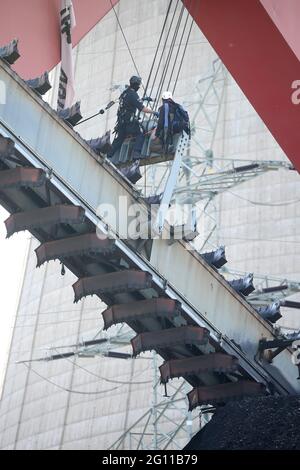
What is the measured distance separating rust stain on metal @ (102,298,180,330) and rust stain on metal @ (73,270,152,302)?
0.42m

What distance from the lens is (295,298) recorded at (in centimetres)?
3012

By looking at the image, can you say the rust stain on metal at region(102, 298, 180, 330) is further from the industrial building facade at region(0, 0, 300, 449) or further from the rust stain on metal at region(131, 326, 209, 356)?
the industrial building facade at region(0, 0, 300, 449)

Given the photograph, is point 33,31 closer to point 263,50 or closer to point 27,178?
point 263,50

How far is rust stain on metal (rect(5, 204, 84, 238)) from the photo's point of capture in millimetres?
12875

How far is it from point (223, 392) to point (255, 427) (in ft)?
9.68

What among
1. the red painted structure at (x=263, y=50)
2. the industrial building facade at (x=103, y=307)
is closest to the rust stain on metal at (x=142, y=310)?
the red painted structure at (x=263, y=50)

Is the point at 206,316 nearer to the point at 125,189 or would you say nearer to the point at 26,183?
the point at 125,189

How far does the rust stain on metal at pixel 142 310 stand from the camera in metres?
13.8

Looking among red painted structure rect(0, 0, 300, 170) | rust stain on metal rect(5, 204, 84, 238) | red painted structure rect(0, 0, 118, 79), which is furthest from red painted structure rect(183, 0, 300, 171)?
rust stain on metal rect(5, 204, 84, 238)

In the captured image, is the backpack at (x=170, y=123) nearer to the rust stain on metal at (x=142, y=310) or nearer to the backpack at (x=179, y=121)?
the backpack at (x=179, y=121)

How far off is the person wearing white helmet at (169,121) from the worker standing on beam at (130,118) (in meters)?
0.38

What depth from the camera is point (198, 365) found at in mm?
14875

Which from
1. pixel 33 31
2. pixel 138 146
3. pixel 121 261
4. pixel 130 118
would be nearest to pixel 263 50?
pixel 33 31

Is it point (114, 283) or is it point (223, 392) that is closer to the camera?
point (114, 283)
